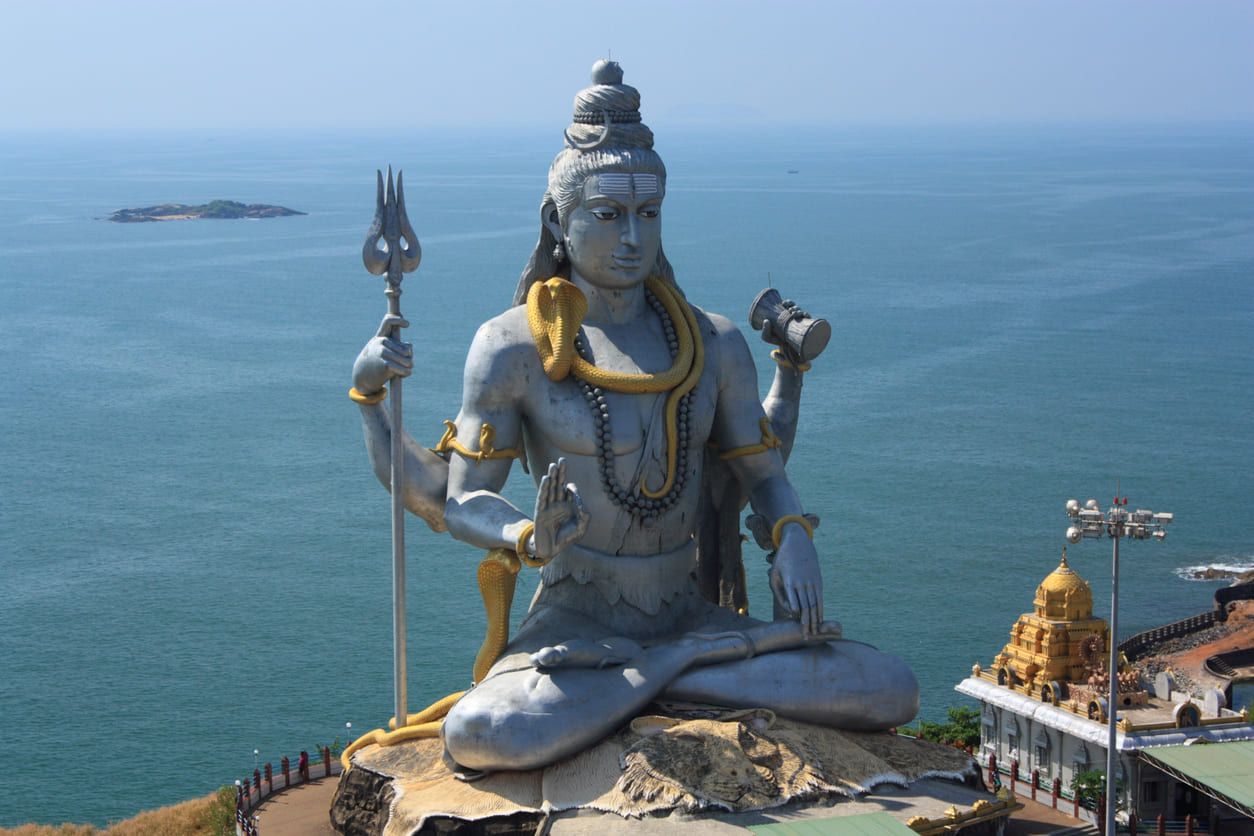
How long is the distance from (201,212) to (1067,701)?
92.9m

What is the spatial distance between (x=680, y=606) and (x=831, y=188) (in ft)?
427

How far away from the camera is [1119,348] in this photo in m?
57.8

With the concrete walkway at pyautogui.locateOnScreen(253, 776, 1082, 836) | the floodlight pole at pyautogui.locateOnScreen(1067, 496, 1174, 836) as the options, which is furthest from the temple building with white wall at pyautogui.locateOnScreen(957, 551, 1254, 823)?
the concrete walkway at pyautogui.locateOnScreen(253, 776, 1082, 836)

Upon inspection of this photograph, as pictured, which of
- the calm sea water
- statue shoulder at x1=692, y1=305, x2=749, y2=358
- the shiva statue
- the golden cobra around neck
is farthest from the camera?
the calm sea water

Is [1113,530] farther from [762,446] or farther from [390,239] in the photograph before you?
[390,239]

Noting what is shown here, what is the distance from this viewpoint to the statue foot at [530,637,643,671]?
34.7ft

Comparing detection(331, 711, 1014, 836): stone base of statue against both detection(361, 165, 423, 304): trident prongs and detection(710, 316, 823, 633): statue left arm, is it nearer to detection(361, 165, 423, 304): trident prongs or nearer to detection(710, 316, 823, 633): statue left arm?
detection(710, 316, 823, 633): statue left arm

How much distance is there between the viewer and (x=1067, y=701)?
23.7m

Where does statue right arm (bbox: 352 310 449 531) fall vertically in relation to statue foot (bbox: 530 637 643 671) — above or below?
above

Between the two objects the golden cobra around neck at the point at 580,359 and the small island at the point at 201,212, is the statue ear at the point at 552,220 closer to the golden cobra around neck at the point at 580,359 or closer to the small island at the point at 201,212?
the golden cobra around neck at the point at 580,359

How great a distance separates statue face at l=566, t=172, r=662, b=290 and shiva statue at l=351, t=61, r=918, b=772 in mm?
13

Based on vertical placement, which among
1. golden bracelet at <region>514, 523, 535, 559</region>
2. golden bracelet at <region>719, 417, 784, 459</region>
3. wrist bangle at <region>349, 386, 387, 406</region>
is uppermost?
wrist bangle at <region>349, 386, 387, 406</region>

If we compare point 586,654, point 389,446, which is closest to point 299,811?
point 389,446

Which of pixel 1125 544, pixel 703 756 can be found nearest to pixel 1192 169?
pixel 1125 544
